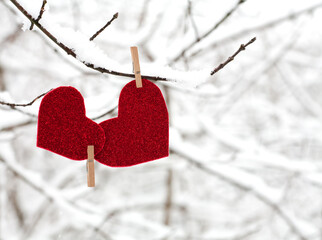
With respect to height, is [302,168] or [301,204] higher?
[302,168]

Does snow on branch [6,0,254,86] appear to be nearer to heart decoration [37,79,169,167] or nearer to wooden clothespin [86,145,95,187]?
heart decoration [37,79,169,167]

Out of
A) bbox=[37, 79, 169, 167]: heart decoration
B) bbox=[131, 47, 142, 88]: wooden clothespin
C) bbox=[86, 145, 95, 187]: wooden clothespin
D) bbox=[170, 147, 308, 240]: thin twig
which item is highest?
bbox=[131, 47, 142, 88]: wooden clothespin

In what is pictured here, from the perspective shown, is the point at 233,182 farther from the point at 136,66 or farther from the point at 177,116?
the point at 136,66

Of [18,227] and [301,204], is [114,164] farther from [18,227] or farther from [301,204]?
[301,204]

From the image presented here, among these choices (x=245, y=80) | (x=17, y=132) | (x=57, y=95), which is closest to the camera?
(x=57, y=95)

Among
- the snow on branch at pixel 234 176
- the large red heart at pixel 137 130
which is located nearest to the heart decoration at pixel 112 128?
the large red heart at pixel 137 130

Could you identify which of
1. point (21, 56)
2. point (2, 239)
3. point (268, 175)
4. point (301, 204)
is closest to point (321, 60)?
point (268, 175)

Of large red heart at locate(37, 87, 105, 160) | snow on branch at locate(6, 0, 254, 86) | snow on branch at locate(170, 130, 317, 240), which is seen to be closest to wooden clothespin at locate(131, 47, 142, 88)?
snow on branch at locate(6, 0, 254, 86)
